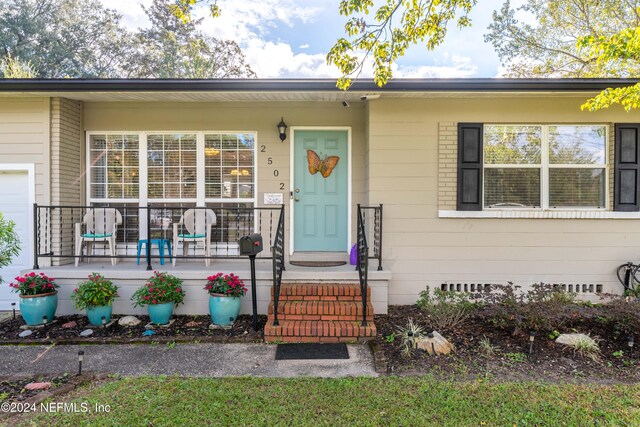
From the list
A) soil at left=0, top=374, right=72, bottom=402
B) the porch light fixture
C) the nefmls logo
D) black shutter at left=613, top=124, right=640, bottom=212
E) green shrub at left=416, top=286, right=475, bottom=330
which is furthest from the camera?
the porch light fixture

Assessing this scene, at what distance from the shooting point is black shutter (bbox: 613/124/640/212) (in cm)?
491

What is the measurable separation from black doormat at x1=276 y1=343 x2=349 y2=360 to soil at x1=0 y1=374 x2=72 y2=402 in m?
1.89

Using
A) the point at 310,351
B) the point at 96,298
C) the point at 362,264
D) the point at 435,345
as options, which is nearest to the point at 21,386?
the point at 96,298

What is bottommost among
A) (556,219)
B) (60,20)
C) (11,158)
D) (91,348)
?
(91,348)

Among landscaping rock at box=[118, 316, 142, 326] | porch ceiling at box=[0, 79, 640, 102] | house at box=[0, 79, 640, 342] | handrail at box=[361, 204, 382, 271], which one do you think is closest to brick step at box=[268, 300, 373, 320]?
house at box=[0, 79, 640, 342]

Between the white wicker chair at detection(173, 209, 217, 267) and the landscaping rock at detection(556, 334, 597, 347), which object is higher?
the white wicker chair at detection(173, 209, 217, 267)

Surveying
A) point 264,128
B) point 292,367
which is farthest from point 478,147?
point 292,367

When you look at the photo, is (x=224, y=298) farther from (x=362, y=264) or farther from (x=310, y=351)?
(x=362, y=264)

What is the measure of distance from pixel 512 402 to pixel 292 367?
1.84 m

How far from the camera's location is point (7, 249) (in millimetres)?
4574

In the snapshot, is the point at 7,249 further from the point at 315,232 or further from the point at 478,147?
the point at 478,147

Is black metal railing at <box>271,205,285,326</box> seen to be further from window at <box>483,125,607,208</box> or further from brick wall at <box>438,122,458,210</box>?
window at <box>483,125,607,208</box>

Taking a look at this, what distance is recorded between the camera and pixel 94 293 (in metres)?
4.18

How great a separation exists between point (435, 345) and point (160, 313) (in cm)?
323
